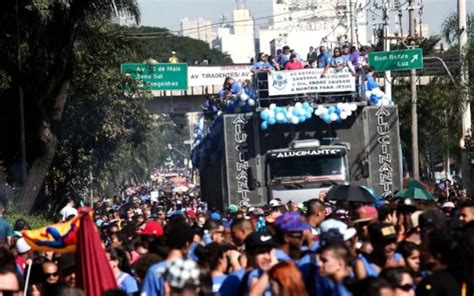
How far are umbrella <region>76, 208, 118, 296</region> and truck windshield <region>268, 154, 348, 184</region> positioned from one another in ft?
63.9

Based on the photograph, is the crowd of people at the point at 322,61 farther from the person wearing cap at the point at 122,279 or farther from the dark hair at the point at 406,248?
the dark hair at the point at 406,248

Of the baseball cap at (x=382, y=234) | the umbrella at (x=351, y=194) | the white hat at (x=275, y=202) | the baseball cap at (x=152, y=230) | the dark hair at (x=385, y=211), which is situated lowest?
the white hat at (x=275, y=202)

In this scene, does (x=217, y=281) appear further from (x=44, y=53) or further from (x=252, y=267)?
(x=44, y=53)

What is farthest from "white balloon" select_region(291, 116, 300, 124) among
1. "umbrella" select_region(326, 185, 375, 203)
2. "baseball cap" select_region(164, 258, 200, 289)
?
"baseball cap" select_region(164, 258, 200, 289)

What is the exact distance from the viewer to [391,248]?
38.7ft

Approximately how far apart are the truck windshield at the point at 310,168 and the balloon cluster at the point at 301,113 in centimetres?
78

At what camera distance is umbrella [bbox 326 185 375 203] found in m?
22.8

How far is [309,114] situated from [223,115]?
1.84m

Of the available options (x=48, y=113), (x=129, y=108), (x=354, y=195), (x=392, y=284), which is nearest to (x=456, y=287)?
(x=392, y=284)

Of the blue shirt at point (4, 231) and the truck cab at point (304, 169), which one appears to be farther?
the truck cab at point (304, 169)

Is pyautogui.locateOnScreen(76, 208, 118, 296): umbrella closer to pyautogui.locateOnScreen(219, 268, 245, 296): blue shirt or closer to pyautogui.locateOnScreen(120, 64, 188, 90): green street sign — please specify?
pyautogui.locateOnScreen(219, 268, 245, 296): blue shirt

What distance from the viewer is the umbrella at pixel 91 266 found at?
11.3m

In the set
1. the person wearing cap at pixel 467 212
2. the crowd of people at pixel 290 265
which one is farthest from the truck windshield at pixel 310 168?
the crowd of people at pixel 290 265

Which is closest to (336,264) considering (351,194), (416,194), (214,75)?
(351,194)
